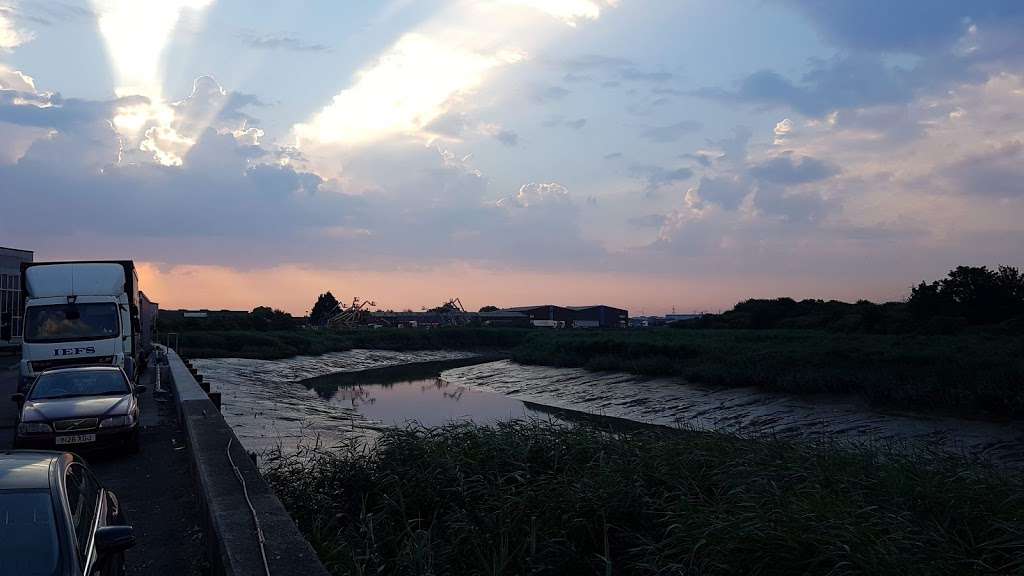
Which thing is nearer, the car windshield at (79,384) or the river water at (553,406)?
the car windshield at (79,384)

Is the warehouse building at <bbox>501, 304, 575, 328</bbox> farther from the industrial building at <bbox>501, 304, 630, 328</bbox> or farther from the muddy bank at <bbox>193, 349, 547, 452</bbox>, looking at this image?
the muddy bank at <bbox>193, 349, 547, 452</bbox>

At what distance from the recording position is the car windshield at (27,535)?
4129mm

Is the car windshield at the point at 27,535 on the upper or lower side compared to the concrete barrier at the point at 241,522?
upper

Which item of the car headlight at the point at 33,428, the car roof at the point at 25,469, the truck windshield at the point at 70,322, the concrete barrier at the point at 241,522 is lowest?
the concrete barrier at the point at 241,522

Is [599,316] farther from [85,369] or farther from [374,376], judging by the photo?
[85,369]

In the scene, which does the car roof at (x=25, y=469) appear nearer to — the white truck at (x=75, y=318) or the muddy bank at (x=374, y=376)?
the white truck at (x=75, y=318)

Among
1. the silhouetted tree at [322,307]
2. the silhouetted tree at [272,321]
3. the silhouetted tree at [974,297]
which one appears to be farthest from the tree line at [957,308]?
the silhouetted tree at [322,307]

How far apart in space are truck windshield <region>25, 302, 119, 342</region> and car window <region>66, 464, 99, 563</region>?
44.3 feet

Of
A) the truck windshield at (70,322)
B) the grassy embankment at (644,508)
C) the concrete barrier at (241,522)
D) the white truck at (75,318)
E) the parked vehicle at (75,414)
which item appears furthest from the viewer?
the truck windshield at (70,322)

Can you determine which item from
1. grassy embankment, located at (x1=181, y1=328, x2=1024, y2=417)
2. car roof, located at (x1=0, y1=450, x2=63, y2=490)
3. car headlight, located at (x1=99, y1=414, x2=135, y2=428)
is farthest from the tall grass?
car roof, located at (x1=0, y1=450, x2=63, y2=490)

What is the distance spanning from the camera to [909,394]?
65.0 ft

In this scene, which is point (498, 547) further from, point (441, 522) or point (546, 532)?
point (441, 522)

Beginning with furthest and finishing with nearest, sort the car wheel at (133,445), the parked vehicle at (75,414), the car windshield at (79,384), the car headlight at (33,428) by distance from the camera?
the car windshield at (79,384) → the car wheel at (133,445) → the parked vehicle at (75,414) → the car headlight at (33,428)

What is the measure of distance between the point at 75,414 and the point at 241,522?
6905 mm
